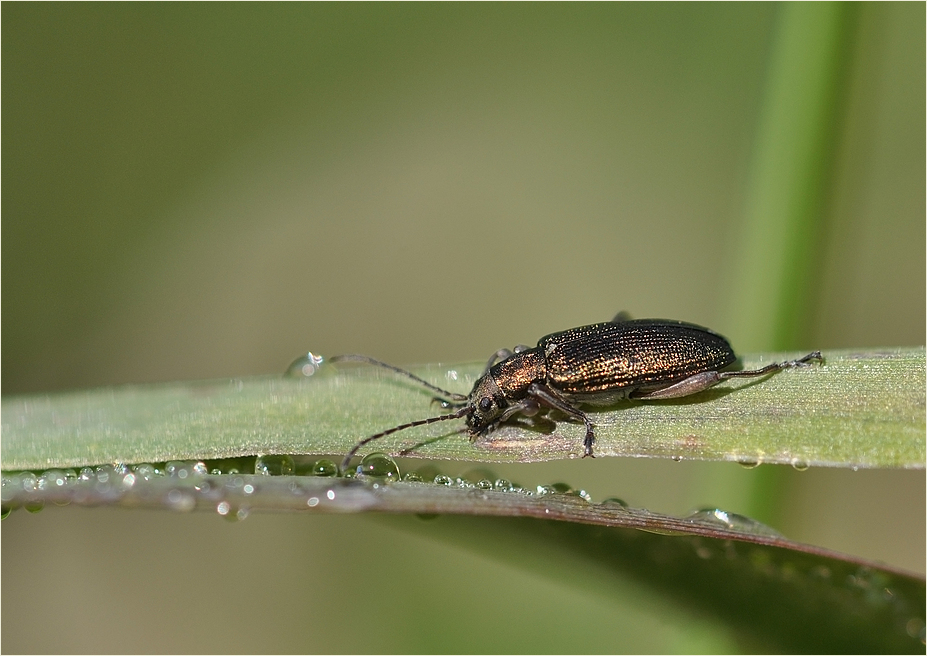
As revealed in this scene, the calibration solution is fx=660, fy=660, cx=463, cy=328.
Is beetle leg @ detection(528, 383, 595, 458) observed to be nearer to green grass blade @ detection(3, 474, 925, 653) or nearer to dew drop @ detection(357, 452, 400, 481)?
green grass blade @ detection(3, 474, 925, 653)

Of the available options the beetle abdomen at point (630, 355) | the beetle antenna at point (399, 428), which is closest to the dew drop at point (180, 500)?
the beetle antenna at point (399, 428)

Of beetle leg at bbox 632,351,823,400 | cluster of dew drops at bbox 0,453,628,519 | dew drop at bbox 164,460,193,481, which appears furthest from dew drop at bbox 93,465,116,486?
beetle leg at bbox 632,351,823,400

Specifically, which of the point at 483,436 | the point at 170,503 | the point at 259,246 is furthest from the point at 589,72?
the point at 170,503

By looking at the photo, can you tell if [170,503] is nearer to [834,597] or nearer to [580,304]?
[834,597]

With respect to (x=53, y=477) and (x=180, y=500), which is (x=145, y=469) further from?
(x=180, y=500)

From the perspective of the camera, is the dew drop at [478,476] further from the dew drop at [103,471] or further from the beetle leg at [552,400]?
the dew drop at [103,471]
